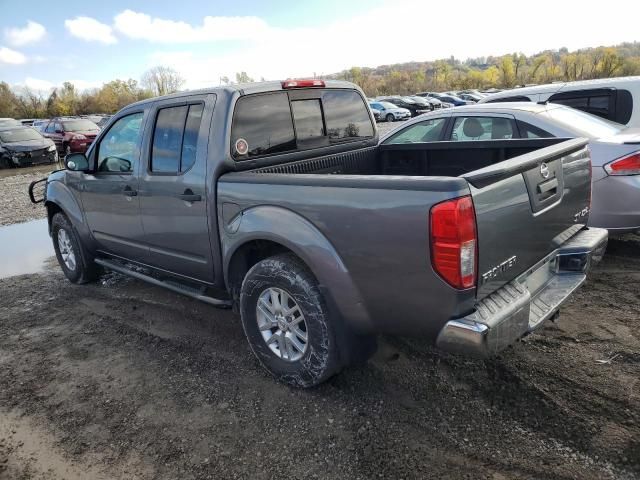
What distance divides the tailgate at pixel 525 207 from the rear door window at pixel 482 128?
2.02m

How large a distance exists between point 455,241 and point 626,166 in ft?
10.7

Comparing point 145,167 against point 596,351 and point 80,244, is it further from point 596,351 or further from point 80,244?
point 596,351

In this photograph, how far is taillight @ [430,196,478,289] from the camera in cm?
218

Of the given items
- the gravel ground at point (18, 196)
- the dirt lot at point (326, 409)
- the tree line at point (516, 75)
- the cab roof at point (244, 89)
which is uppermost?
the tree line at point (516, 75)

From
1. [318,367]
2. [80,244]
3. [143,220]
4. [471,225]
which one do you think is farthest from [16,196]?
[471,225]

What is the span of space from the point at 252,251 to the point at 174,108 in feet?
4.59

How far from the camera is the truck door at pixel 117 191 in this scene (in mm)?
4094

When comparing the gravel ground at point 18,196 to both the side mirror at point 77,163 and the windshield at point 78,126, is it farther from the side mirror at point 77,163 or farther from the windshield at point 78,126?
the side mirror at point 77,163

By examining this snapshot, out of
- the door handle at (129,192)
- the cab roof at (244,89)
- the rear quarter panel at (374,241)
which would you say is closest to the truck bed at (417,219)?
the rear quarter panel at (374,241)

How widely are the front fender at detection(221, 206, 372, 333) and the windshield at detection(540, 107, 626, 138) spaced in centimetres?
349

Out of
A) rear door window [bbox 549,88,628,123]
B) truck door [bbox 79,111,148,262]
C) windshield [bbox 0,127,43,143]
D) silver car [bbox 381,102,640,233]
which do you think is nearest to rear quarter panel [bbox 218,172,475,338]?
truck door [bbox 79,111,148,262]

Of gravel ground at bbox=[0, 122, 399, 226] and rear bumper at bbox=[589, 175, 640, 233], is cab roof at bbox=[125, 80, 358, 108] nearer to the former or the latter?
rear bumper at bbox=[589, 175, 640, 233]

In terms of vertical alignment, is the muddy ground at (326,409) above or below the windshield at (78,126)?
below

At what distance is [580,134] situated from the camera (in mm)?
4746
